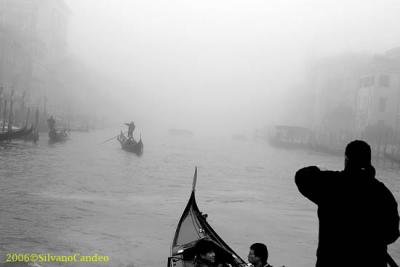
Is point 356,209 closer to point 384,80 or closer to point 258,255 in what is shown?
point 258,255

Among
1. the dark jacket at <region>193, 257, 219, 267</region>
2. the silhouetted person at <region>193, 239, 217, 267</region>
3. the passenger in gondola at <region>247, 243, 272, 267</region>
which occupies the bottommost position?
the dark jacket at <region>193, 257, 219, 267</region>

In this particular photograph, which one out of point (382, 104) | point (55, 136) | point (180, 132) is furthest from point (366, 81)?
point (180, 132)

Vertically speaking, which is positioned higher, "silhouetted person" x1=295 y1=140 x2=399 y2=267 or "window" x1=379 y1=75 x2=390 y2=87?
"window" x1=379 y1=75 x2=390 y2=87

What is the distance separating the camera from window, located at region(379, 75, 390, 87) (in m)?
44.4

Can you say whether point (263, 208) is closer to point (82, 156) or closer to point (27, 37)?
point (82, 156)

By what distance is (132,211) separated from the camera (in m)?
13.0

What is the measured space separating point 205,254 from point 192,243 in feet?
1.45

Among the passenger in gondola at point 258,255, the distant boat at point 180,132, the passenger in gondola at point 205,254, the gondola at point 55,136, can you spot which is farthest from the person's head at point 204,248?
the distant boat at point 180,132

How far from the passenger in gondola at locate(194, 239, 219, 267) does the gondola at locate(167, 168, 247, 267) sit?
59mm

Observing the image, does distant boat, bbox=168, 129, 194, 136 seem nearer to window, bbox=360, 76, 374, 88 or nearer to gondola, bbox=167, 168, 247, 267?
window, bbox=360, 76, 374, 88

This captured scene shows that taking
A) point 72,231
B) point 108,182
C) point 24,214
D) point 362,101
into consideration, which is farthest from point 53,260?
point 362,101

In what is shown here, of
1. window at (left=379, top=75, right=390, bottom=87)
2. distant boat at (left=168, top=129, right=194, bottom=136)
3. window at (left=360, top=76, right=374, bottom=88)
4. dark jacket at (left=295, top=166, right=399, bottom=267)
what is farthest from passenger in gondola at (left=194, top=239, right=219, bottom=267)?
distant boat at (left=168, top=129, right=194, bottom=136)

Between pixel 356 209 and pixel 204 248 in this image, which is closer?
pixel 356 209

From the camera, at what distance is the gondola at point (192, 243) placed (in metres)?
5.27
